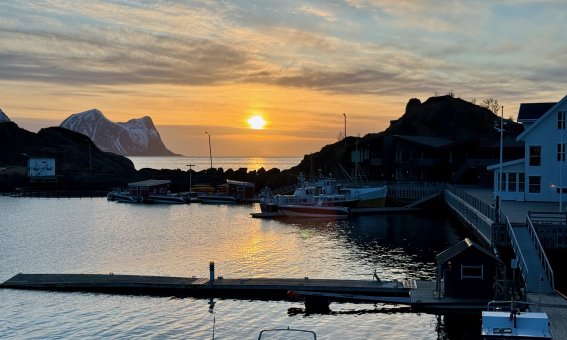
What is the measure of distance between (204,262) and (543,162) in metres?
36.4

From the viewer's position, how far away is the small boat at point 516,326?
76.3 feet

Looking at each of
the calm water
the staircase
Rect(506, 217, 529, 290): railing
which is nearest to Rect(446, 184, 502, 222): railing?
Rect(506, 217, 529, 290): railing

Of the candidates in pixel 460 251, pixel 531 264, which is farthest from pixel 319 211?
pixel 460 251

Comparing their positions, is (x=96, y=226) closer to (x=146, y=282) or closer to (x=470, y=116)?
(x=146, y=282)

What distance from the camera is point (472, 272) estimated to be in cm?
3256

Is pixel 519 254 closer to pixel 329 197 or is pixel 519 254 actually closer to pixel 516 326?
pixel 516 326

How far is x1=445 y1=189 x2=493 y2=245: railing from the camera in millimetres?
48031

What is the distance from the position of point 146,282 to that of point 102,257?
60.5 feet

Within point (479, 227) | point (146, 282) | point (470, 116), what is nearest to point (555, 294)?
point (479, 227)

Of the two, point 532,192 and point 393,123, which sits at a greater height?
point 393,123

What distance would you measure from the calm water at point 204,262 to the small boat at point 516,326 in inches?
257

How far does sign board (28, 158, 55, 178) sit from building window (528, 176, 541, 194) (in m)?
133

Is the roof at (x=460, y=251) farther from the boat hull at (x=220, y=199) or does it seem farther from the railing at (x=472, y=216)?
the boat hull at (x=220, y=199)

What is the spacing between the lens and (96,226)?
80.7 meters
